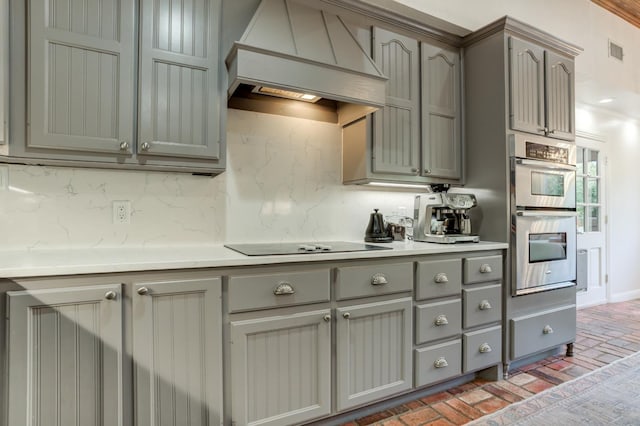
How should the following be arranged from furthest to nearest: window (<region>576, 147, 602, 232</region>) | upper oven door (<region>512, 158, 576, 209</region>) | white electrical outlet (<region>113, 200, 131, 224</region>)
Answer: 1. window (<region>576, 147, 602, 232</region>)
2. upper oven door (<region>512, 158, 576, 209</region>)
3. white electrical outlet (<region>113, 200, 131, 224</region>)

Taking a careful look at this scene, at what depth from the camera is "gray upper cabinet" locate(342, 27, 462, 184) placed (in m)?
2.48

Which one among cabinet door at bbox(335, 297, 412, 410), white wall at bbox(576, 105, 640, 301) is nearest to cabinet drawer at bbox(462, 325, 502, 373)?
cabinet door at bbox(335, 297, 412, 410)

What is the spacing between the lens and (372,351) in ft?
6.54

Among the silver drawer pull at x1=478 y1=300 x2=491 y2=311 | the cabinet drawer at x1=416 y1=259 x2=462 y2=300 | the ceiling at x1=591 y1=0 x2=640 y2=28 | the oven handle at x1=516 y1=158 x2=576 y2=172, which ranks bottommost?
the silver drawer pull at x1=478 y1=300 x2=491 y2=311

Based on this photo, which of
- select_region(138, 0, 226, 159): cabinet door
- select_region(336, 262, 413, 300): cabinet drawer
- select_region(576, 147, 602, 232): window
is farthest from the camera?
select_region(576, 147, 602, 232): window

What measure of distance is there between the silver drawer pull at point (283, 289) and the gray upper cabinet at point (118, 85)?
73 centimetres

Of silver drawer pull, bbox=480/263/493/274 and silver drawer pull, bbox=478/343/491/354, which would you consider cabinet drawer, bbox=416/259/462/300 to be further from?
silver drawer pull, bbox=478/343/491/354

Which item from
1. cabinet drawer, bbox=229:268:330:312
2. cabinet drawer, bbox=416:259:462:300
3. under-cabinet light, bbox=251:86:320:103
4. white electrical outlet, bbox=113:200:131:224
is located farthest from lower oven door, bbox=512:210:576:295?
white electrical outlet, bbox=113:200:131:224

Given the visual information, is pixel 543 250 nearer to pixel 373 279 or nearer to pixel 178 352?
pixel 373 279

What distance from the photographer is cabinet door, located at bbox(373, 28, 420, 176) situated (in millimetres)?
Result: 2484

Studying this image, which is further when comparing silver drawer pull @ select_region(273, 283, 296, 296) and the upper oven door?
the upper oven door

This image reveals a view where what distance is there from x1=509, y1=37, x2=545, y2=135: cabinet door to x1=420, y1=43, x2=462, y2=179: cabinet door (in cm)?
39

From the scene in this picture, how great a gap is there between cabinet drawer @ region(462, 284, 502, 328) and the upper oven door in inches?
26.3

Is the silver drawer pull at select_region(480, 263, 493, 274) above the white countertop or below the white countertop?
below
